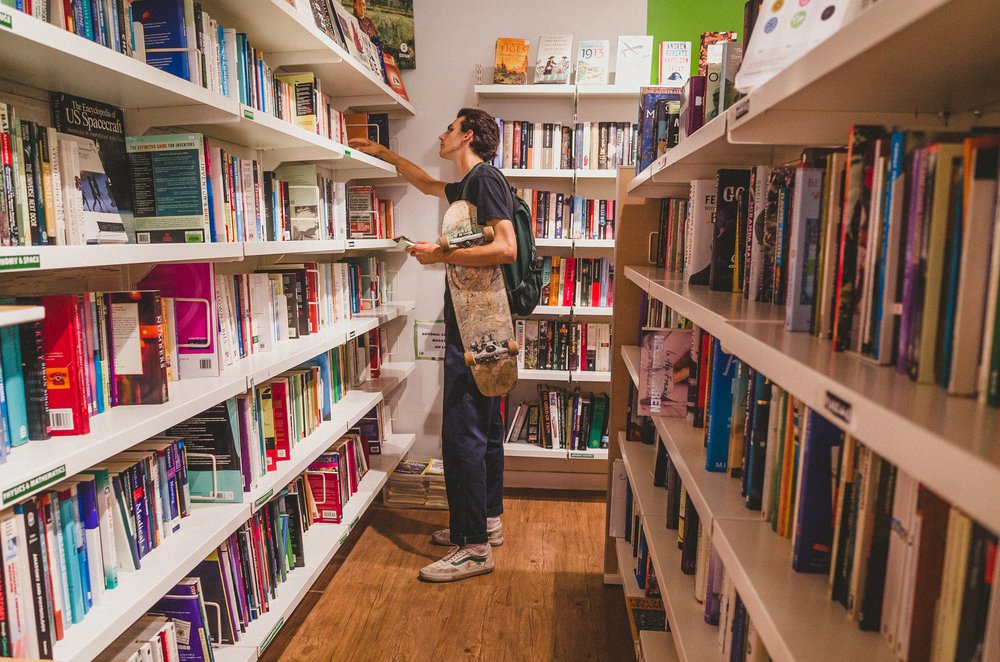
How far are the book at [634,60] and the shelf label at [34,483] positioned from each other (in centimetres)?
301

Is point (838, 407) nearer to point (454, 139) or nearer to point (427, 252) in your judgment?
point (427, 252)

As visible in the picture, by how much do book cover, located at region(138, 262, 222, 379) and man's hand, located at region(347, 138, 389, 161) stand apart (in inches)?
55.9

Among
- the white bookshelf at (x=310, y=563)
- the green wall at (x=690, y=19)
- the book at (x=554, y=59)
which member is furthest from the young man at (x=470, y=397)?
the green wall at (x=690, y=19)

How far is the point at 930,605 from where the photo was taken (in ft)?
2.26

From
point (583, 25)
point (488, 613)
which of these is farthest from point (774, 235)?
point (583, 25)

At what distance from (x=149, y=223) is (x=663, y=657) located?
A: 172 cm

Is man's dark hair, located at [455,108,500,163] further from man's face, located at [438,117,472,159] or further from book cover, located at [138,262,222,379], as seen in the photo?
book cover, located at [138,262,222,379]

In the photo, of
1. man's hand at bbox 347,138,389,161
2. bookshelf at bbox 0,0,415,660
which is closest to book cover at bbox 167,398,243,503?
bookshelf at bbox 0,0,415,660

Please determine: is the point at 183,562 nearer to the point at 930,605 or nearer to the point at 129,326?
the point at 129,326

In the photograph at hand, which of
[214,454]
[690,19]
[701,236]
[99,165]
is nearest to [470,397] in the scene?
[214,454]

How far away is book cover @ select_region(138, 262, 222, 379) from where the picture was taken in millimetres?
1759

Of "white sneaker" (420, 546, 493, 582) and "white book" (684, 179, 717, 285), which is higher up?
"white book" (684, 179, 717, 285)

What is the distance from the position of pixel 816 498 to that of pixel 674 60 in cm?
299

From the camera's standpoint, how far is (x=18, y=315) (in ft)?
3.16
